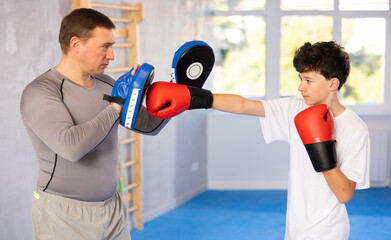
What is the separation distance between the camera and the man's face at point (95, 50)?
2012mm

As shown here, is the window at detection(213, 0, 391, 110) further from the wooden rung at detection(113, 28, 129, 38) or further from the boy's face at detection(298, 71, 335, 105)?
the boy's face at detection(298, 71, 335, 105)

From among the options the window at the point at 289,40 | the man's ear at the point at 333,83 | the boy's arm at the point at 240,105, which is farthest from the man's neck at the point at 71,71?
the window at the point at 289,40

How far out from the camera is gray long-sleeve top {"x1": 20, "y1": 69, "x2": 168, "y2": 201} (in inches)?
70.9

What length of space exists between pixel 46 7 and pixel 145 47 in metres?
1.27

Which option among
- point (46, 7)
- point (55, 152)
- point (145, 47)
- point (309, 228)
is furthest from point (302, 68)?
point (145, 47)

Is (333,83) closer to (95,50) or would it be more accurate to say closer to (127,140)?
(95,50)

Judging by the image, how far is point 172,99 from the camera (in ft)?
6.82

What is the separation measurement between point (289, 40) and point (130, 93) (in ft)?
13.9

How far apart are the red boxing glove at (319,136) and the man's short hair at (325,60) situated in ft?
0.54

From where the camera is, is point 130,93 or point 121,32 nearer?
point 130,93

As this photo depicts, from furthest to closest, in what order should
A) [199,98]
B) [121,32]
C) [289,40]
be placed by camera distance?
[289,40]
[121,32]
[199,98]

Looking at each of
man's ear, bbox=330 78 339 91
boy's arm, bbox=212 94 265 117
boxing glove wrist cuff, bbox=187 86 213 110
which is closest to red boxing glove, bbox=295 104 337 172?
man's ear, bbox=330 78 339 91

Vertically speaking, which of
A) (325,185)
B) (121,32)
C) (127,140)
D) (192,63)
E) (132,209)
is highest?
(121,32)

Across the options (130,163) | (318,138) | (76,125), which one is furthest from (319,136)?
(130,163)
